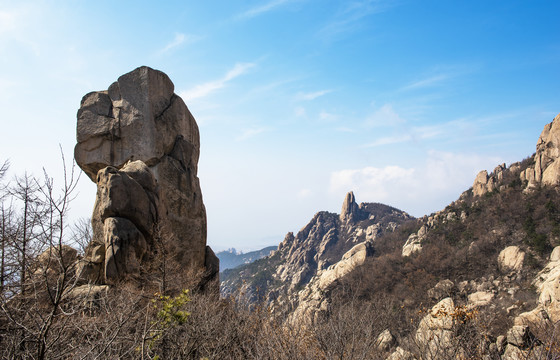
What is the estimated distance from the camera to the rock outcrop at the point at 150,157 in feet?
55.1

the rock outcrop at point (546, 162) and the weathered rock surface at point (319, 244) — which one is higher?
the rock outcrop at point (546, 162)

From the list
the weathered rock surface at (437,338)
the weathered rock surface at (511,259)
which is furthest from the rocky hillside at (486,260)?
the weathered rock surface at (437,338)

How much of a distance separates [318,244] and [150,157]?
74369 millimetres

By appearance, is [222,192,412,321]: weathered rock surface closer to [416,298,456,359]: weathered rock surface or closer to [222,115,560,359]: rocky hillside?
[222,115,560,359]: rocky hillside

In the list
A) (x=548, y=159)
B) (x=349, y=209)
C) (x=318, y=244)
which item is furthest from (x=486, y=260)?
(x=349, y=209)

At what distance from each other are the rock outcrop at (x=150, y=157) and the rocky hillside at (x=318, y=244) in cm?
5314

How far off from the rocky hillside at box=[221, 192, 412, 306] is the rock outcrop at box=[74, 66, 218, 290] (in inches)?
2092

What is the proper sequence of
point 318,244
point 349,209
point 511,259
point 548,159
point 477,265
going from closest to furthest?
point 511,259, point 477,265, point 548,159, point 318,244, point 349,209

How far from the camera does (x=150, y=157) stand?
21.0 meters

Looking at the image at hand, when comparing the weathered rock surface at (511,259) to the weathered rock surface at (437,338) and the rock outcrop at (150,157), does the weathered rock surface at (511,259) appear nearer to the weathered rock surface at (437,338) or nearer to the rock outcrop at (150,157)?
the weathered rock surface at (437,338)

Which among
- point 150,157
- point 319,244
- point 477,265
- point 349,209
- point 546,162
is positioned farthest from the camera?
point 349,209

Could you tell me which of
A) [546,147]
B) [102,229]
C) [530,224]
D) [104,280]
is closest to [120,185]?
[102,229]

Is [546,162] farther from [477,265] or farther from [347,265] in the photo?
[347,265]

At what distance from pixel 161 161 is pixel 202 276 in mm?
7449
